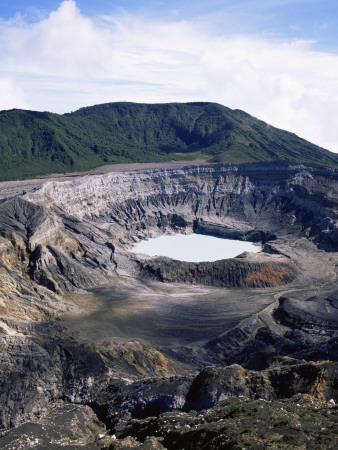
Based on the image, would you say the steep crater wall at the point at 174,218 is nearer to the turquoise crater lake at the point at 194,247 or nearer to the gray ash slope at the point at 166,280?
the gray ash slope at the point at 166,280

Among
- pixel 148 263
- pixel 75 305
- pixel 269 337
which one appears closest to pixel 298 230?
pixel 148 263

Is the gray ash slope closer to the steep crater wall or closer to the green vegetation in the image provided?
the steep crater wall

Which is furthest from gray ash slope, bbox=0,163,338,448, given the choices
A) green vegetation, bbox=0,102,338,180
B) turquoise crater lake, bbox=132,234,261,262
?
green vegetation, bbox=0,102,338,180

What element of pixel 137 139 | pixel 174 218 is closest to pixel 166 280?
pixel 174 218

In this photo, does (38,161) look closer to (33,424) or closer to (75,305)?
(75,305)

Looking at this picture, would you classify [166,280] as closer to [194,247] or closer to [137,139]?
[194,247]

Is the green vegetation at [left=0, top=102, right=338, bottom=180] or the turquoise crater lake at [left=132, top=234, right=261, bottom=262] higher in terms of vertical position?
the green vegetation at [left=0, top=102, right=338, bottom=180]
